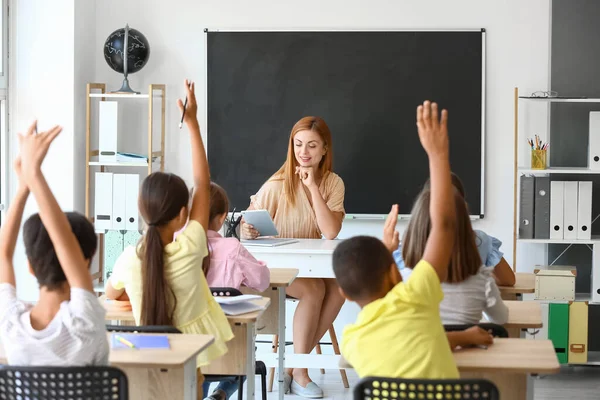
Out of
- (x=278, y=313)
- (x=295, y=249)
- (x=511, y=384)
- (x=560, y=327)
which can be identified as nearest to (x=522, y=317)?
(x=511, y=384)

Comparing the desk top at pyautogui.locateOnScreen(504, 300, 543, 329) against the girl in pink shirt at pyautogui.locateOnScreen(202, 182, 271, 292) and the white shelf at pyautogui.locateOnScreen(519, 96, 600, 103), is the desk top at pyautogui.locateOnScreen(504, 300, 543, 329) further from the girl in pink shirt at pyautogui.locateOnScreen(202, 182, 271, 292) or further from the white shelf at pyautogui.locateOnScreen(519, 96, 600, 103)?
the white shelf at pyautogui.locateOnScreen(519, 96, 600, 103)

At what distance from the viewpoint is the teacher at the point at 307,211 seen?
4.94 m

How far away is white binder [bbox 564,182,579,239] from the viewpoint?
17.9 ft

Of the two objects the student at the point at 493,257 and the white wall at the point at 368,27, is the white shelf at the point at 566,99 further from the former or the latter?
the student at the point at 493,257

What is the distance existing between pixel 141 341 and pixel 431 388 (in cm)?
87

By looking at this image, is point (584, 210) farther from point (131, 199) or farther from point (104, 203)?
point (104, 203)

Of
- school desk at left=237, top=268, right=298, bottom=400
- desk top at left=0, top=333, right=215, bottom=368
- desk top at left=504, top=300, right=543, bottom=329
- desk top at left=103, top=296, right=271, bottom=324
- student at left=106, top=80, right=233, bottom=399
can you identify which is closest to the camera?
desk top at left=0, top=333, right=215, bottom=368

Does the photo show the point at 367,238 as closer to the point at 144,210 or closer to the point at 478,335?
the point at 478,335

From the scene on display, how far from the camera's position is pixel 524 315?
311cm

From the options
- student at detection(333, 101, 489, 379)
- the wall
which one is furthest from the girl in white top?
the wall

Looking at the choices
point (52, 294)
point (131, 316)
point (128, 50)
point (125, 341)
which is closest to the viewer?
point (52, 294)

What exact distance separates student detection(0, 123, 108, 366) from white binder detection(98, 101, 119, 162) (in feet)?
11.8

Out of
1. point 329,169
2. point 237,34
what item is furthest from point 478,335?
point 237,34

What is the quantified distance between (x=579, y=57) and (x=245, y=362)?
3326 mm
